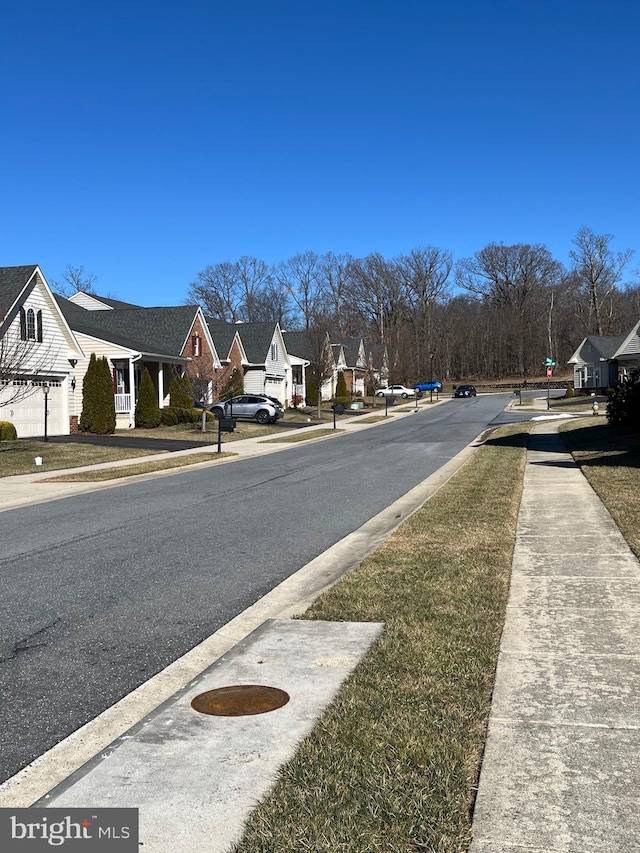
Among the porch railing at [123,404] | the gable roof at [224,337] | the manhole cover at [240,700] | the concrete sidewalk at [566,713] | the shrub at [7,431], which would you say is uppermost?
the gable roof at [224,337]

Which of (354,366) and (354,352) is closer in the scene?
(354,366)

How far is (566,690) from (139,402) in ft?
108

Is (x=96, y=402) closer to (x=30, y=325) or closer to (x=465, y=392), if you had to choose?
(x=30, y=325)

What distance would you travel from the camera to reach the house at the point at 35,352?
92.7 ft

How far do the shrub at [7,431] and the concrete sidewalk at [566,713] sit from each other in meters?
22.5

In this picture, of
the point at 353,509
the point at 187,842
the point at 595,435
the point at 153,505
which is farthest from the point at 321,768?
the point at 595,435

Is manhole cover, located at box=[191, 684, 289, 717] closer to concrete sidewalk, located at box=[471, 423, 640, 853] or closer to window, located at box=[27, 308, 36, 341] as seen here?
concrete sidewalk, located at box=[471, 423, 640, 853]

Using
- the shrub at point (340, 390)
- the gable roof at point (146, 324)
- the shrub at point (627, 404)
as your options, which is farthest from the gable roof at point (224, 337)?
the shrub at point (627, 404)

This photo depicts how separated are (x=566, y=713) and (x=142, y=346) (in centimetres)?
3685

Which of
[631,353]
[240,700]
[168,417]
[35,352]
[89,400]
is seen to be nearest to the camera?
[240,700]

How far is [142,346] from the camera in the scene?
129ft

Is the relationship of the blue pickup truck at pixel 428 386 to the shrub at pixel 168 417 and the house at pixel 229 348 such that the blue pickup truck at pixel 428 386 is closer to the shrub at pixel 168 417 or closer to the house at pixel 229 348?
the house at pixel 229 348

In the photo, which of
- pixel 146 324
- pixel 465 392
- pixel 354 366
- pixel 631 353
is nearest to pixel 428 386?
pixel 465 392

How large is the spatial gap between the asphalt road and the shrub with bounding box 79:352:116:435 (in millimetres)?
14165
